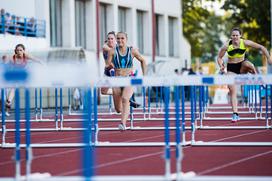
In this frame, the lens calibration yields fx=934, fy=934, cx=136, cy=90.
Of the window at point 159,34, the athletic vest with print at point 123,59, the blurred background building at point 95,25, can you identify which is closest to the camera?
the athletic vest with print at point 123,59

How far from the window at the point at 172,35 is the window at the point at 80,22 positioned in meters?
12.7

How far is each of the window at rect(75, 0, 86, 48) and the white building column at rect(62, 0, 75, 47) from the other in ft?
3.73

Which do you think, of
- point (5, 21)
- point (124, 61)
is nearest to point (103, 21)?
point (5, 21)

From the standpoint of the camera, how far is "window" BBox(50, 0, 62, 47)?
4022 centimetres

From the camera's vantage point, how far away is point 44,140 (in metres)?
15.5

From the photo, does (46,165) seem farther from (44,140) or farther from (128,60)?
(128,60)

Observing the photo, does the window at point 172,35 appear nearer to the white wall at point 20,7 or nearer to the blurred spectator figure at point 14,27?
the white wall at point 20,7

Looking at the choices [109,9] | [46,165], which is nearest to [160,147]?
[46,165]

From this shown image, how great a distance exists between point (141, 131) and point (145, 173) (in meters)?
7.75

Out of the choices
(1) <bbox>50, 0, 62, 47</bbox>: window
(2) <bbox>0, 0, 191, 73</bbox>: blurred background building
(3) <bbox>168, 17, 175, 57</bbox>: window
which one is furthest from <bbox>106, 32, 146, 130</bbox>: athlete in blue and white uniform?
(3) <bbox>168, 17, 175, 57</bbox>: window

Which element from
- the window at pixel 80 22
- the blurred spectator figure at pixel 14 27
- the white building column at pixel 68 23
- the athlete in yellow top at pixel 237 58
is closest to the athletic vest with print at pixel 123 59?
the athlete in yellow top at pixel 237 58

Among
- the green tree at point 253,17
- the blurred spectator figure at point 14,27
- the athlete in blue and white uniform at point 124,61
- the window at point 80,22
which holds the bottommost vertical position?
the athlete in blue and white uniform at point 124,61

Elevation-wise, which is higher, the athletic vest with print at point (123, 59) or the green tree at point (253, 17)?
the green tree at point (253, 17)

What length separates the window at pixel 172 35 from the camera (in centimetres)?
5553
